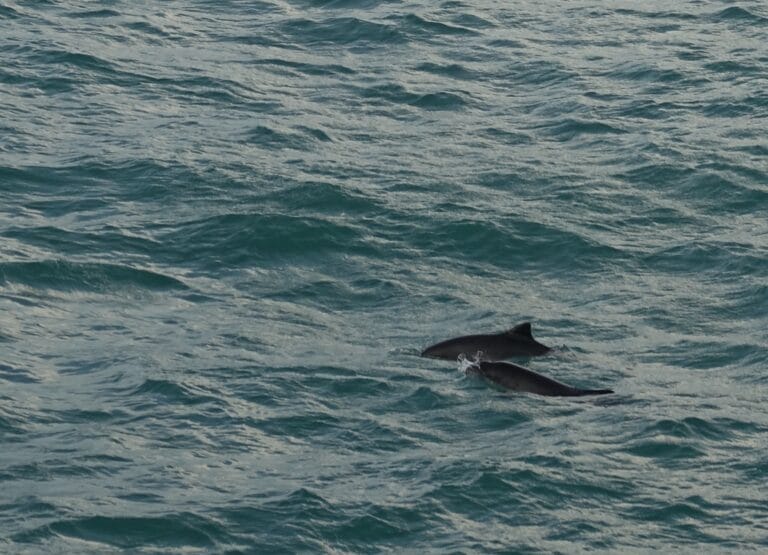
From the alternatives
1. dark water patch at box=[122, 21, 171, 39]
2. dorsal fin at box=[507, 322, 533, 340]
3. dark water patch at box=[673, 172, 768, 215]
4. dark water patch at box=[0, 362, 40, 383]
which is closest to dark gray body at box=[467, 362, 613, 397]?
dorsal fin at box=[507, 322, 533, 340]

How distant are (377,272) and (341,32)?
594 inches

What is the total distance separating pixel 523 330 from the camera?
24.3 metres

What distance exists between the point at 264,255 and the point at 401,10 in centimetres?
1644

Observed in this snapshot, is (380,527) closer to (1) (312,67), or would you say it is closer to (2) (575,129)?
(2) (575,129)

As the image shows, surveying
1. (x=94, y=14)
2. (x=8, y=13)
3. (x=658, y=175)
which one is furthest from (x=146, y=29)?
(x=658, y=175)

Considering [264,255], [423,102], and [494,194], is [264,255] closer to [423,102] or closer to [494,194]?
[494,194]

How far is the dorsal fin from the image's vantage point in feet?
79.8

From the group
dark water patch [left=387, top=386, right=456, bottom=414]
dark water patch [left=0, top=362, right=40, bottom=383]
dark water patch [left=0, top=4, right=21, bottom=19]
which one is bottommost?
dark water patch [left=0, top=362, right=40, bottom=383]

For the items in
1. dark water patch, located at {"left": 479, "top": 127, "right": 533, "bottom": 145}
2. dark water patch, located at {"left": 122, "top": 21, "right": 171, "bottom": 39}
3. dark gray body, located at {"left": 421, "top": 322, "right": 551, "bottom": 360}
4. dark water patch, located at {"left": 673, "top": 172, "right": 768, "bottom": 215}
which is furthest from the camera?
dark water patch, located at {"left": 122, "top": 21, "right": 171, "bottom": 39}

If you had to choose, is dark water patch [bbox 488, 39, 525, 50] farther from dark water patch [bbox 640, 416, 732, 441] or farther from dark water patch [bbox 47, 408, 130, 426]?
dark water patch [bbox 47, 408, 130, 426]

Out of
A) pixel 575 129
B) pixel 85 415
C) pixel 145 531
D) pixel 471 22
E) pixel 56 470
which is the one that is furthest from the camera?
pixel 471 22

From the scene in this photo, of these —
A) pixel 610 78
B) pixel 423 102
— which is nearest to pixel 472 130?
pixel 423 102

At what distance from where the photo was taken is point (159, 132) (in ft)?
113

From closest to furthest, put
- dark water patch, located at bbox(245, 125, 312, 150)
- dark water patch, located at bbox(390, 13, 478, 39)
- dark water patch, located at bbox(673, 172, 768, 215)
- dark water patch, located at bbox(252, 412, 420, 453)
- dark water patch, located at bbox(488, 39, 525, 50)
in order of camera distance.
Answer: dark water patch, located at bbox(252, 412, 420, 453) < dark water patch, located at bbox(673, 172, 768, 215) < dark water patch, located at bbox(245, 125, 312, 150) < dark water patch, located at bbox(488, 39, 525, 50) < dark water patch, located at bbox(390, 13, 478, 39)
